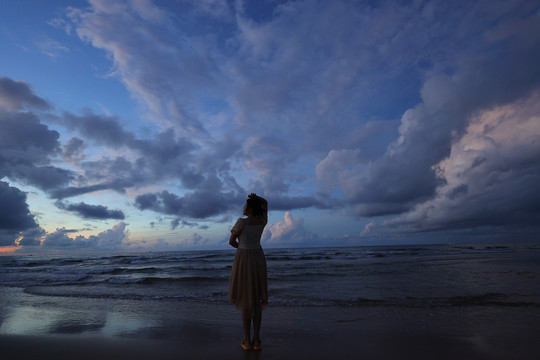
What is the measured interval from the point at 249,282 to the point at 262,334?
1637mm

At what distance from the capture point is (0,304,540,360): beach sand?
4309 millimetres

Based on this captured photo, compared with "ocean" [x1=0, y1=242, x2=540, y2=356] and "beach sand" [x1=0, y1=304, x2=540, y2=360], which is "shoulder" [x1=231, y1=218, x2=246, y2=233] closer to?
"beach sand" [x1=0, y1=304, x2=540, y2=360]

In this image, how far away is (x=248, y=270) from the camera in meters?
4.38

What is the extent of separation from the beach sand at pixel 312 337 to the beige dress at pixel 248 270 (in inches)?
29.3

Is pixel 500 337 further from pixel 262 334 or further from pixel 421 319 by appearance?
pixel 262 334

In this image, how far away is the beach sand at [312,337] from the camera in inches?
170

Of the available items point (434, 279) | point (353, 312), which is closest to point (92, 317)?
point (353, 312)

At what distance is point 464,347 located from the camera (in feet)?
14.7

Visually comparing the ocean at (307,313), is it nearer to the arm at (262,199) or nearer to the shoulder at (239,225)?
the shoulder at (239,225)

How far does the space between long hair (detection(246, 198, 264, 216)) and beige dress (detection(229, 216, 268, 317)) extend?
80 millimetres

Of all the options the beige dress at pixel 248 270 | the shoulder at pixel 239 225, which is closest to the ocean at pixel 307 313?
the beige dress at pixel 248 270

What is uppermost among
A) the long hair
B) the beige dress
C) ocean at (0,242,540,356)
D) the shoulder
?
the long hair

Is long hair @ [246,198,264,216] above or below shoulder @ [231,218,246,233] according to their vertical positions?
above

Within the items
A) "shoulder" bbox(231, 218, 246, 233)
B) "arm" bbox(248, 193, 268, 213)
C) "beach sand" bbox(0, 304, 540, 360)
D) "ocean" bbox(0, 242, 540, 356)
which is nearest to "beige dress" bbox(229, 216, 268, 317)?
"shoulder" bbox(231, 218, 246, 233)
